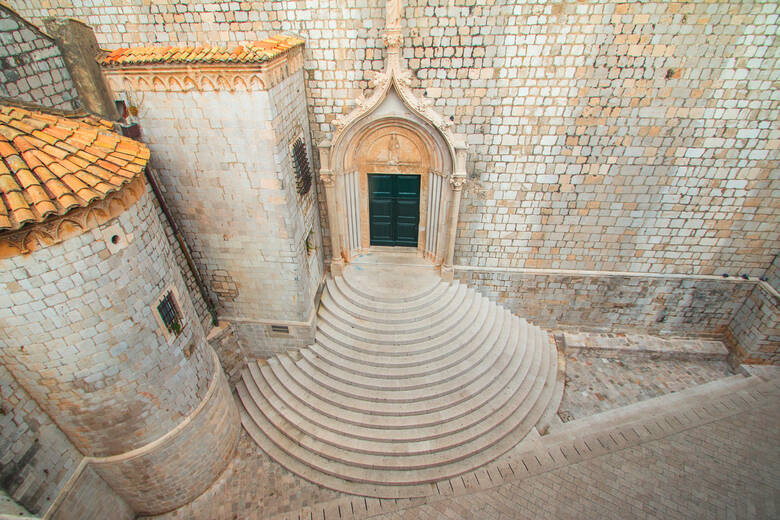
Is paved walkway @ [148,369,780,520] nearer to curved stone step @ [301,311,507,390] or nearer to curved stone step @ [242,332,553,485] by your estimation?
curved stone step @ [242,332,553,485]

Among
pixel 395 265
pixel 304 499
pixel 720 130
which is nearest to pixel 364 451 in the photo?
pixel 304 499

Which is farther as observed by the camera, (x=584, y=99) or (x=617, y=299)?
(x=617, y=299)

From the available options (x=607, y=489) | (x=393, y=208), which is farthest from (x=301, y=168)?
(x=607, y=489)

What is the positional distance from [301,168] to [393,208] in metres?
2.90

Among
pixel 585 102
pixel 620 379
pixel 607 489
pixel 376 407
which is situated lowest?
pixel 607 489

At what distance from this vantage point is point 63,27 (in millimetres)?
6562

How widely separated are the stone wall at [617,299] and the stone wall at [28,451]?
352 inches

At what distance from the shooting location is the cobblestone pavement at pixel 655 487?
7.44 m

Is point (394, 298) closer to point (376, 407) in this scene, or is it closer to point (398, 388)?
point (398, 388)

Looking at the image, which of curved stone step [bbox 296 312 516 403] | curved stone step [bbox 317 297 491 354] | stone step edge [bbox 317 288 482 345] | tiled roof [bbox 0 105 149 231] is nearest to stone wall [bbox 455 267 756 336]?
stone step edge [bbox 317 288 482 345]

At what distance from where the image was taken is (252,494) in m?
7.97

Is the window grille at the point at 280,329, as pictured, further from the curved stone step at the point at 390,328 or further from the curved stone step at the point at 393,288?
the curved stone step at the point at 393,288

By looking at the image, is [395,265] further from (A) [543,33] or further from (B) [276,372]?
(A) [543,33]

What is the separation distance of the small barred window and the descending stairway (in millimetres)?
2810
